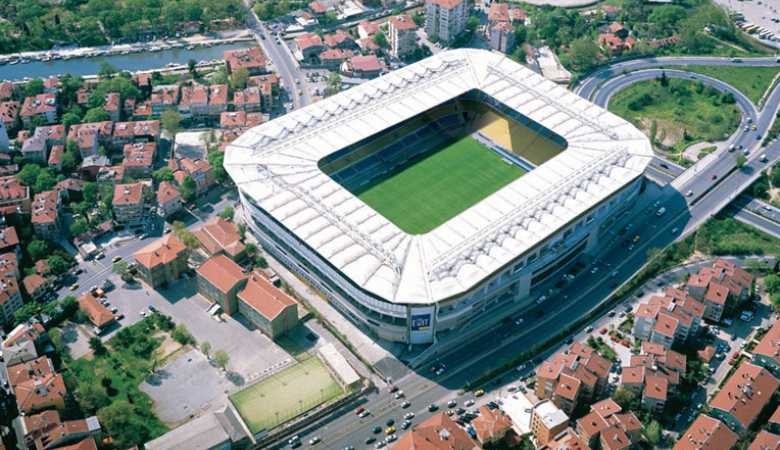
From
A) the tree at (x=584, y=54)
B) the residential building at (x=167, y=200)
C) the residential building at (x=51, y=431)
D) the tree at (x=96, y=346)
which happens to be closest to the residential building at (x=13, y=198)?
the residential building at (x=167, y=200)

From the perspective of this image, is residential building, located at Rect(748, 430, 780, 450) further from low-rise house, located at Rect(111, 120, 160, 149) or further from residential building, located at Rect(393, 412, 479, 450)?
low-rise house, located at Rect(111, 120, 160, 149)

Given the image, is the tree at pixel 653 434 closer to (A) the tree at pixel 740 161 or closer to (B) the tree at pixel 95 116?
(A) the tree at pixel 740 161

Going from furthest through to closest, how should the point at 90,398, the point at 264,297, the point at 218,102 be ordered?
the point at 218,102, the point at 264,297, the point at 90,398

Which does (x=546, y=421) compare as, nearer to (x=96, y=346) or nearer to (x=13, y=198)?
(x=96, y=346)

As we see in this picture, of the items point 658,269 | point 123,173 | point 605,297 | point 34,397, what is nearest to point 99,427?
point 34,397

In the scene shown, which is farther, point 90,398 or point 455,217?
point 455,217

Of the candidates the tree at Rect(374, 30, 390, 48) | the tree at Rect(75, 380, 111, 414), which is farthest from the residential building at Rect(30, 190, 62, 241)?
the tree at Rect(374, 30, 390, 48)

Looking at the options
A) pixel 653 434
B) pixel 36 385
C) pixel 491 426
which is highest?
pixel 36 385

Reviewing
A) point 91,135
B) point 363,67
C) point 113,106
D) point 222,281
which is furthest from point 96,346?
point 363,67
